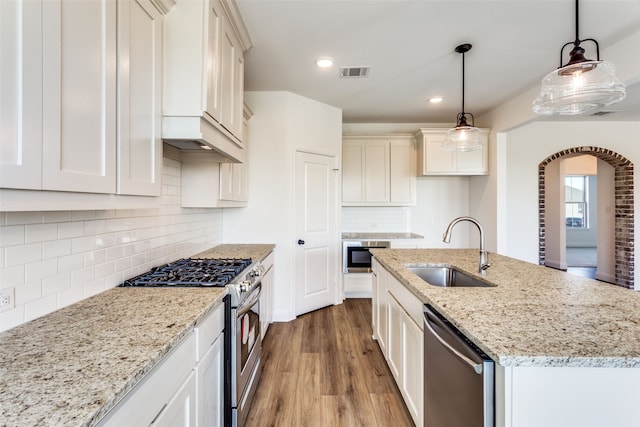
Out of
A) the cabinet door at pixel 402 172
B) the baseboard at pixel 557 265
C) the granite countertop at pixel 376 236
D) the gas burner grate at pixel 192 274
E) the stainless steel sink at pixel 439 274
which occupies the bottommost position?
the baseboard at pixel 557 265

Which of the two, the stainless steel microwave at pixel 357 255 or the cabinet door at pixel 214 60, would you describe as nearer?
the cabinet door at pixel 214 60

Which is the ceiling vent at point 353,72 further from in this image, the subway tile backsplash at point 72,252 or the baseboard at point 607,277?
the baseboard at point 607,277

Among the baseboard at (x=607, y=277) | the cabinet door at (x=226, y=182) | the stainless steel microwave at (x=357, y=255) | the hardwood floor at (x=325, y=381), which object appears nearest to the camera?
the hardwood floor at (x=325, y=381)

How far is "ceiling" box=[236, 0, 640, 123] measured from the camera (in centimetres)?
209

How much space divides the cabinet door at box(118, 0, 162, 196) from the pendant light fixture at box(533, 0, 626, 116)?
A: 197 centimetres

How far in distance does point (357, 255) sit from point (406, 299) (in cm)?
242

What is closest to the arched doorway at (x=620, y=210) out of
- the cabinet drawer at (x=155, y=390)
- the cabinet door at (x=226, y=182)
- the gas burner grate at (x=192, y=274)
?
the cabinet door at (x=226, y=182)

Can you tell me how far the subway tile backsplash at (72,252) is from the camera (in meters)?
1.08

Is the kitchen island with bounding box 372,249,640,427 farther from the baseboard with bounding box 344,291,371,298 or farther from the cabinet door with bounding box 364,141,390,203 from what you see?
the cabinet door with bounding box 364,141,390,203

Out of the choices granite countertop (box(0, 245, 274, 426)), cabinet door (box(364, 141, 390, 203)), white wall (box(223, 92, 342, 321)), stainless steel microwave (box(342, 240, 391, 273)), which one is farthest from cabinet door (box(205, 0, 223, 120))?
cabinet door (box(364, 141, 390, 203))

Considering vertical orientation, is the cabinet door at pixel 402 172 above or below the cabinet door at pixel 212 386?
above

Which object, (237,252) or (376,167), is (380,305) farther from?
(376,167)

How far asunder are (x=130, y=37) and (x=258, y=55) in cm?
165

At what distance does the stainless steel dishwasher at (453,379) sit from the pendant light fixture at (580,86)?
1.38 meters
